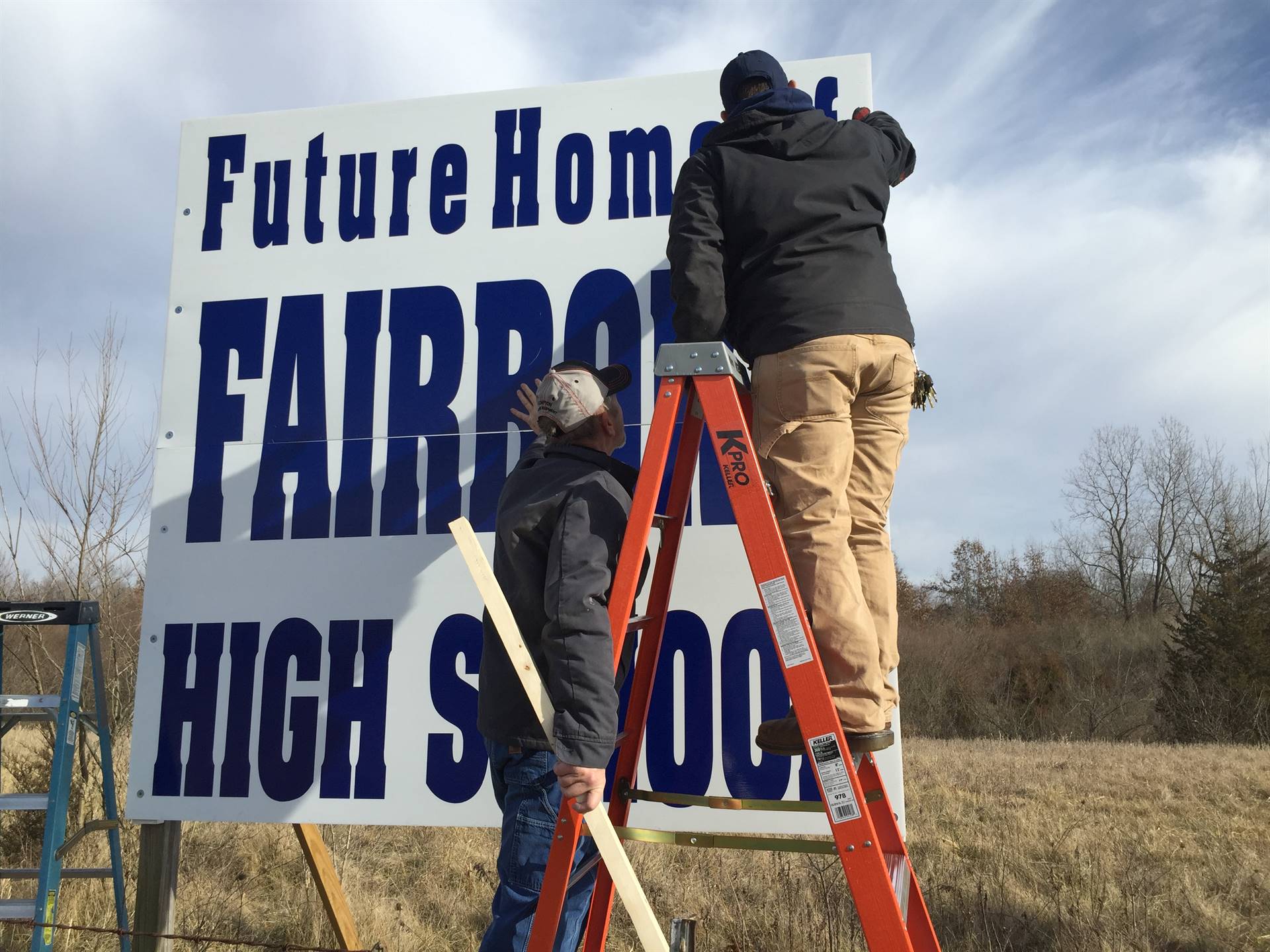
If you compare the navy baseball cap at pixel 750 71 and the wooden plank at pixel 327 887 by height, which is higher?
the navy baseball cap at pixel 750 71

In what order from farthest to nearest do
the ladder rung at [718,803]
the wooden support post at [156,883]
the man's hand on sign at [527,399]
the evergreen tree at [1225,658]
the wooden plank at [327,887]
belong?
the evergreen tree at [1225,658], the wooden plank at [327,887], the wooden support post at [156,883], the man's hand on sign at [527,399], the ladder rung at [718,803]

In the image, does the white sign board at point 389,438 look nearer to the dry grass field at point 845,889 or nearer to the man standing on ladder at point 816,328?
the dry grass field at point 845,889

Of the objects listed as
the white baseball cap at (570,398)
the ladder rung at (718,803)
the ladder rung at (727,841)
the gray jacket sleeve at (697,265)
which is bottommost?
the ladder rung at (727,841)

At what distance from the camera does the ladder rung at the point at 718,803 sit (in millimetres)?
2471

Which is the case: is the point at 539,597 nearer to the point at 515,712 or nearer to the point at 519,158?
the point at 515,712

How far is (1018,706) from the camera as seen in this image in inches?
920

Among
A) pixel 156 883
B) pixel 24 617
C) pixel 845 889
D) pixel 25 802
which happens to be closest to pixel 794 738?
pixel 156 883

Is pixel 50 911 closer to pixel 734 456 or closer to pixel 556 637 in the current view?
pixel 556 637

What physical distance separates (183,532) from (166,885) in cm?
156

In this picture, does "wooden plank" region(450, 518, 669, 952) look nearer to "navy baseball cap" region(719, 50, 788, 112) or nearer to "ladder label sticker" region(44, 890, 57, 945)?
"navy baseball cap" region(719, 50, 788, 112)

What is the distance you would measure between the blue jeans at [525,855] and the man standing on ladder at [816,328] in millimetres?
590

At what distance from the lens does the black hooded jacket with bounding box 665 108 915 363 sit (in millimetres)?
2236

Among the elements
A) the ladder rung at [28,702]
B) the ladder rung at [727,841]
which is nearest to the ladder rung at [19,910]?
the ladder rung at [28,702]

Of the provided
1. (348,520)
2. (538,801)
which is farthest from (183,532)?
(538,801)
